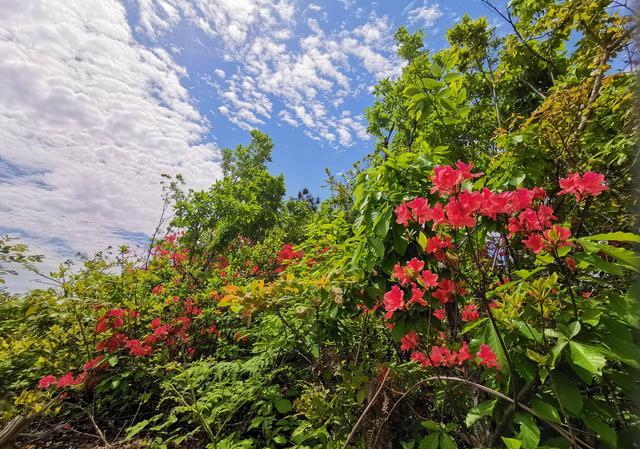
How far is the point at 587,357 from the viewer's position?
42.7 inches

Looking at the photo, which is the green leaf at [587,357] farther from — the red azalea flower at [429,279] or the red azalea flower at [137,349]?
the red azalea flower at [137,349]

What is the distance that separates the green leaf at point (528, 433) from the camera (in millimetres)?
1207

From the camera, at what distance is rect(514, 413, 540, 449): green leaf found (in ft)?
3.96

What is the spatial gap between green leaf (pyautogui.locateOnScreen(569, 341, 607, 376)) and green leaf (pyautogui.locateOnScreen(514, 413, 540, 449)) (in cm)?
35

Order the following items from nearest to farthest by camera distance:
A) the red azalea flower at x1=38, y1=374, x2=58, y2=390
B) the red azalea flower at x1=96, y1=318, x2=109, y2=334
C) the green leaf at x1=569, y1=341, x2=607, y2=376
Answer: the green leaf at x1=569, y1=341, x2=607, y2=376 < the red azalea flower at x1=38, y1=374, x2=58, y2=390 < the red azalea flower at x1=96, y1=318, x2=109, y2=334

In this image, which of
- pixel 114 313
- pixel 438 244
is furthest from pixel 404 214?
pixel 114 313

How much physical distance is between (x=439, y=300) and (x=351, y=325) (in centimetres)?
124

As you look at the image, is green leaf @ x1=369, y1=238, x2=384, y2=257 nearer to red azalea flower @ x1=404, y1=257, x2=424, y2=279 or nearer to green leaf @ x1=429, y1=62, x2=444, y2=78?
red azalea flower @ x1=404, y1=257, x2=424, y2=279

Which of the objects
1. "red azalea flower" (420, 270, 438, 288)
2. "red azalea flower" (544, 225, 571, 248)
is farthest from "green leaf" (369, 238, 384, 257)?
"red azalea flower" (544, 225, 571, 248)

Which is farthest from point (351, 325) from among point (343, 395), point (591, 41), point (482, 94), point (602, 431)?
point (482, 94)

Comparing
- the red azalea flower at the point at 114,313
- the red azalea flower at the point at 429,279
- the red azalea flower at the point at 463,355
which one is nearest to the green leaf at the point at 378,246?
the red azalea flower at the point at 429,279

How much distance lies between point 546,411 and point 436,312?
2.08 feet

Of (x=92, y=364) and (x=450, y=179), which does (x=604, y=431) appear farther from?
(x=92, y=364)

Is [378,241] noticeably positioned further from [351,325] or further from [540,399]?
[351,325]
